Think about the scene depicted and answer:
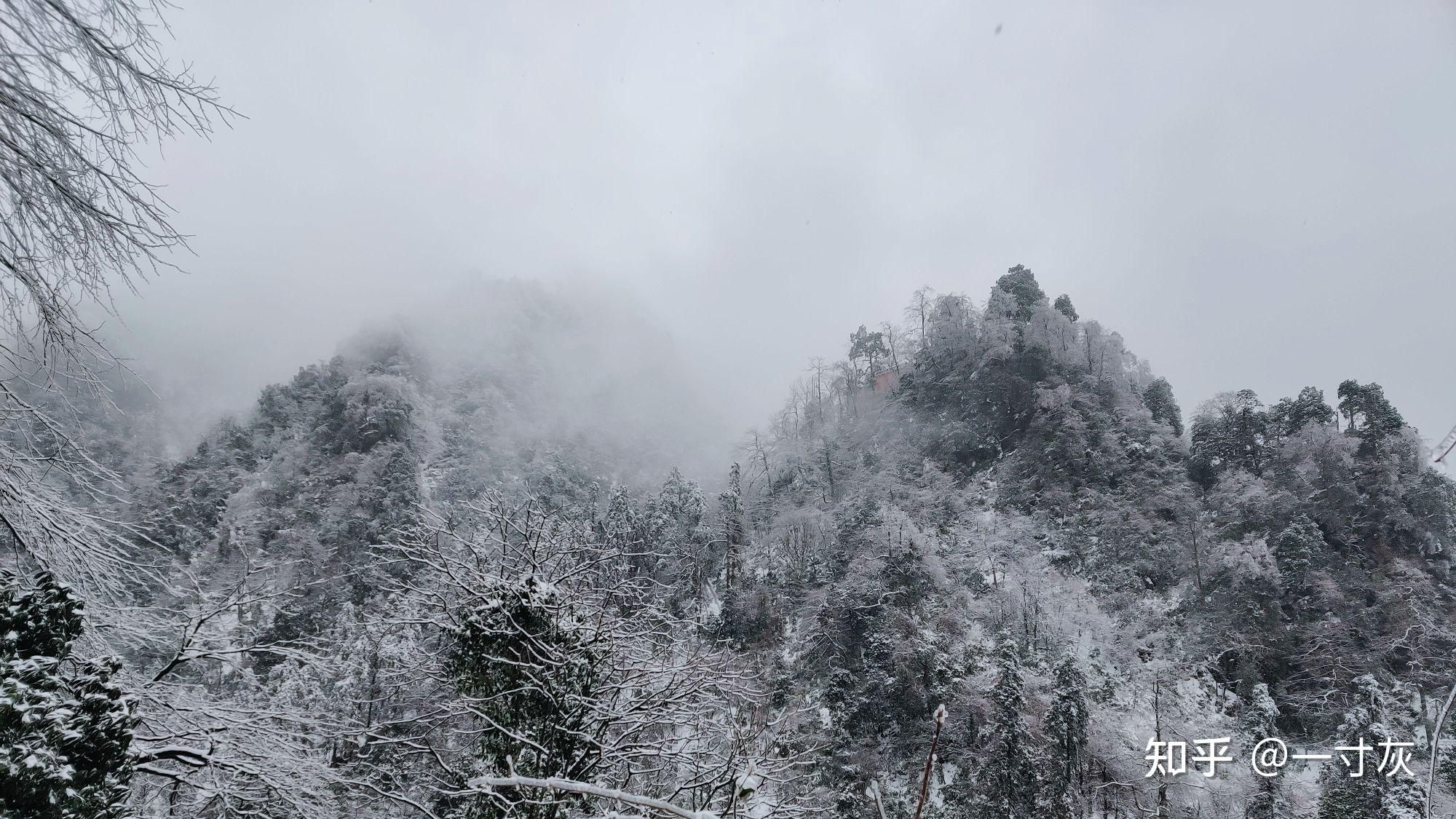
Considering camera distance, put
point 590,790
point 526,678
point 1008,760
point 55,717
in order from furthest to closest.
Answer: point 1008,760
point 526,678
point 55,717
point 590,790

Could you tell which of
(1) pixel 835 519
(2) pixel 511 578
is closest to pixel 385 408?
(1) pixel 835 519

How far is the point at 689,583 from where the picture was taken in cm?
3016

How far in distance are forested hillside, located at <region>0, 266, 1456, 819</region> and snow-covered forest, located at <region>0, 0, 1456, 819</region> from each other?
2.9 inches

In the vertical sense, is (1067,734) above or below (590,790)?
above

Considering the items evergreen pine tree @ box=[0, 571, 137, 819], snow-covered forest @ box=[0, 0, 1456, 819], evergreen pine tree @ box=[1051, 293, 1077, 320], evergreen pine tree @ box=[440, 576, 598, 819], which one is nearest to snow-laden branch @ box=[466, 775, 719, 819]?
snow-covered forest @ box=[0, 0, 1456, 819]

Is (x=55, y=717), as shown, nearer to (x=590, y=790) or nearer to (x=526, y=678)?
(x=526, y=678)

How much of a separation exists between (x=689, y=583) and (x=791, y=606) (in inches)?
226

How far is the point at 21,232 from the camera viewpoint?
94.9 inches

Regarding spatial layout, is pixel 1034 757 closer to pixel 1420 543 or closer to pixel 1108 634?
pixel 1108 634

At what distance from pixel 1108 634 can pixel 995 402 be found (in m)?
14.7

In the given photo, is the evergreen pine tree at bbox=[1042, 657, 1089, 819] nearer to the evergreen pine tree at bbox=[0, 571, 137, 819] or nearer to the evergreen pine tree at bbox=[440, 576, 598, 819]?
the evergreen pine tree at bbox=[440, 576, 598, 819]

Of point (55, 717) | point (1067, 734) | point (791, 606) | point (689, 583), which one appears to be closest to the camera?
point (55, 717)

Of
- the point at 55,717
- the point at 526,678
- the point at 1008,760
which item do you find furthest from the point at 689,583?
the point at 55,717

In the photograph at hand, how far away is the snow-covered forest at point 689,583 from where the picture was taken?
2.89 metres
